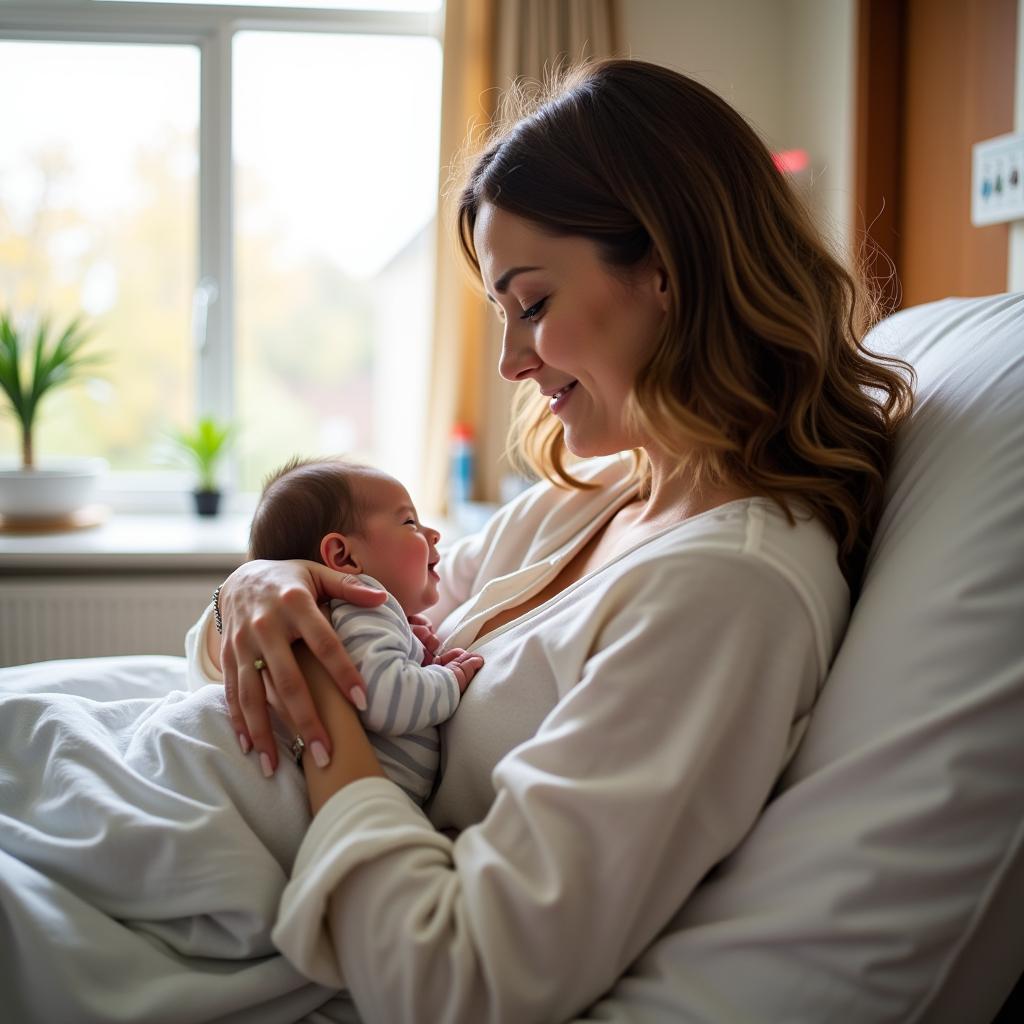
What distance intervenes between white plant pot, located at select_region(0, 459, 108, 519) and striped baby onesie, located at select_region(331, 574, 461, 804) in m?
2.01

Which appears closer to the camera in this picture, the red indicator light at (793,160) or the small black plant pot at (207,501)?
the red indicator light at (793,160)

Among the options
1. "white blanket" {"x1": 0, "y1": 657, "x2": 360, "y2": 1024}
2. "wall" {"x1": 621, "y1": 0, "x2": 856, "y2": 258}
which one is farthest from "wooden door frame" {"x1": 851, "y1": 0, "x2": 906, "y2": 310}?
"white blanket" {"x1": 0, "y1": 657, "x2": 360, "y2": 1024}

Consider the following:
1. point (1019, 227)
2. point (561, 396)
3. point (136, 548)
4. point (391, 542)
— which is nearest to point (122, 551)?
point (136, 548)

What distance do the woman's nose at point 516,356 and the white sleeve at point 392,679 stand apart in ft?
1.20

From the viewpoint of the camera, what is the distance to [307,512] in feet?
4.33

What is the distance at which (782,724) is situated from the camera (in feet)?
2.98

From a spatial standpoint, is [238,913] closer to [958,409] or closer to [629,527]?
[629,527]

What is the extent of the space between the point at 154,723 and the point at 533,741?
0.47m

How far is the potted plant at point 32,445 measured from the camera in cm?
286

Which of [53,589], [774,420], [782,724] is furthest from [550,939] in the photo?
[53,589]

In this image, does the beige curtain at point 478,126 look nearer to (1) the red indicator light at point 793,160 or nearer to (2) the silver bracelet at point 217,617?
(1) the red indicator light at point 793,160

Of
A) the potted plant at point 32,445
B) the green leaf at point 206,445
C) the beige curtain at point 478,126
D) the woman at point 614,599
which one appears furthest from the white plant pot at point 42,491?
the woman at point 614,599

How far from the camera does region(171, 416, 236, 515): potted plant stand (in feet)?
10.1

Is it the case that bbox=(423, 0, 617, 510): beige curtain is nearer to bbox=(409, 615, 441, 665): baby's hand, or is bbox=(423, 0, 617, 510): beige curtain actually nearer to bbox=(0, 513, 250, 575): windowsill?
bbox=(0, 513, 250, 575): windowsill
